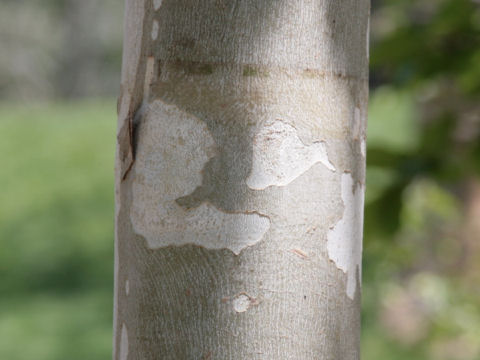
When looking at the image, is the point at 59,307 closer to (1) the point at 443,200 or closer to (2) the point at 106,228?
(2) the point at 106,228

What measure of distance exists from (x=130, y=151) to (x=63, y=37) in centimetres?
2180

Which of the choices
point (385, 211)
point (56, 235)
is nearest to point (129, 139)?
point (385, 211)

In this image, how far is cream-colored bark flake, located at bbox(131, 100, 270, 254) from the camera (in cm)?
75

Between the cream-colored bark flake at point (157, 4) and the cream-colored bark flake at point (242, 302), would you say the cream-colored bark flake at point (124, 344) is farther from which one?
the cream-colored bark flake at point (157, 4)

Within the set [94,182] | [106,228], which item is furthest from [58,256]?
[94,182]

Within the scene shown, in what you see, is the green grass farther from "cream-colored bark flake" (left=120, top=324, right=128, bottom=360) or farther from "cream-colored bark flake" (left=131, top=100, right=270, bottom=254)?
"cream-colored bark flake" (left=131, top=100, right=270, bottom=254)

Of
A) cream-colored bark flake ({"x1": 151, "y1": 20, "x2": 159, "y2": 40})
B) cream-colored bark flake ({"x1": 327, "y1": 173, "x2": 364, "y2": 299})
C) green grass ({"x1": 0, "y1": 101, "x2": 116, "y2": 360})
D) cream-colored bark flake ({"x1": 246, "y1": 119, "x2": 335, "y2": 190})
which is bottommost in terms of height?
green grass ({"x1": 0, "y1": 101, "x2": 116, "y2": 360})

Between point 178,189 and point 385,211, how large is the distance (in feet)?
4.53

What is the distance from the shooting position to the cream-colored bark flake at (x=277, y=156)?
29.2 inches

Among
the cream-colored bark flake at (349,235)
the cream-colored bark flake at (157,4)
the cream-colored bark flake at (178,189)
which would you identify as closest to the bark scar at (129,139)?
the cream-colored bark flake at (178,189)

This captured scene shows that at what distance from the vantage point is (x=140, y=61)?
2.65 ft

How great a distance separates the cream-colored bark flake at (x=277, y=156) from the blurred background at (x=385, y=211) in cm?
130

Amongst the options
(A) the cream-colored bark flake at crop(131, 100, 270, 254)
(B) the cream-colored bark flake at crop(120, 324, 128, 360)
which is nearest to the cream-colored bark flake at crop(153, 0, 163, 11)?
(A) the cream-colored bark flake at crop(131, 100, 270, 254)

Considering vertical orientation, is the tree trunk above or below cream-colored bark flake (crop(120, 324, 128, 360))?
above
